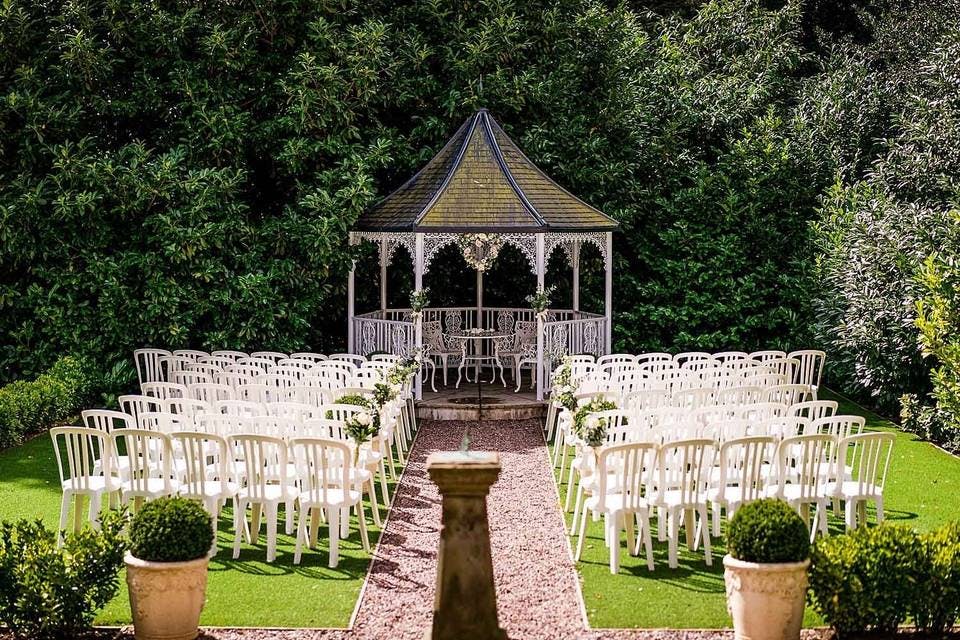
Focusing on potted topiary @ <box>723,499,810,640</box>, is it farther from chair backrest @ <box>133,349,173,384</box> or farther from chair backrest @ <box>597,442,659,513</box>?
chair backrest @ <box>133,349,173,384</box>

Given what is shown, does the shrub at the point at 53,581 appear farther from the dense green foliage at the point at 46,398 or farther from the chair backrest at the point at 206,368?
the dense green foliage at the point at 46,398

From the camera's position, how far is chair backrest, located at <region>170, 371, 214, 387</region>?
1440 centimetres

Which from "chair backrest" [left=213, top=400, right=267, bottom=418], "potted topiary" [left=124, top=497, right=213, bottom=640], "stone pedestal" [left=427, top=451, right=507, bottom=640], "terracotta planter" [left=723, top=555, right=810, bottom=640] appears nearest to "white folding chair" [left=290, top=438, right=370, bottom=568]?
"chair backrest" [left=213, top=400, right=267, bottom=418]

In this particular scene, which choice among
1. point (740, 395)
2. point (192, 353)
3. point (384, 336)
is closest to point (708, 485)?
point (740, 395)

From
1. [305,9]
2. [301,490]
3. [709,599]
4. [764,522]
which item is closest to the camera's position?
[764,522]

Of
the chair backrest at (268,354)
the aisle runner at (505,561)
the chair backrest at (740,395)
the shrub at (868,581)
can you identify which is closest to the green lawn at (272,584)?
the aisle runner at (505,561)

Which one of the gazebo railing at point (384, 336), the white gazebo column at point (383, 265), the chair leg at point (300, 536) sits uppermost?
the white gazebo column at point (383, 265)

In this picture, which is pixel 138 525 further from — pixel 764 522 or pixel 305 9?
pixel 305 9

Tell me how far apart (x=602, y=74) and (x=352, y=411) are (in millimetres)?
13240

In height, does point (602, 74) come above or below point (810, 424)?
above

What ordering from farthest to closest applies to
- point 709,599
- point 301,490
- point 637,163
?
point 637,163
point 301,490
point 709,599

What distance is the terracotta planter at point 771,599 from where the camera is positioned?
741cm

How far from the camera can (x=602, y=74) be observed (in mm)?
22906

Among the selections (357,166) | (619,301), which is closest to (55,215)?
(357,166)
